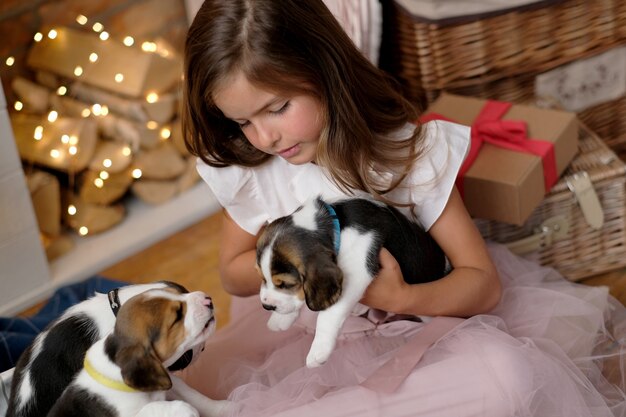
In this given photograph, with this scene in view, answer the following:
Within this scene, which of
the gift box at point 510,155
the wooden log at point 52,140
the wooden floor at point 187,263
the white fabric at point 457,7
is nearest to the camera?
the gift box at point 510,155

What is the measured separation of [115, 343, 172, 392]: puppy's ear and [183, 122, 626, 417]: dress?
0.21m

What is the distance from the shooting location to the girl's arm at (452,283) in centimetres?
145

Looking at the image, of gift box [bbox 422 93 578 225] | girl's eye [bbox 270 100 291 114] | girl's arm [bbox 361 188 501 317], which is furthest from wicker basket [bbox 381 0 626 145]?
girl's eye [bbox 270 100 291 114]

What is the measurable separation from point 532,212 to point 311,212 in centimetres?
70

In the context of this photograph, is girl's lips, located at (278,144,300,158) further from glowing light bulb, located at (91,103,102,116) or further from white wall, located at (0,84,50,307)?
glowing light bulb, located at (91,103,102,116)

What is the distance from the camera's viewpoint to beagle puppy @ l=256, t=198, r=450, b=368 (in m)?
1.31

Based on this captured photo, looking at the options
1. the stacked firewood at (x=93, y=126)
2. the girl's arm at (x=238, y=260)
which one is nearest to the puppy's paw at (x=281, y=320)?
the girl's arm at (x=238, y=260)

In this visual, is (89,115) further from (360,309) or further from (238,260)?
(360,309)

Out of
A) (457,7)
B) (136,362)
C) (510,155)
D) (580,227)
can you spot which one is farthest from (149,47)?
(136,362)

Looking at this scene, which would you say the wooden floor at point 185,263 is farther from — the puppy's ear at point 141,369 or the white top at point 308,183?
the puppy's ear at point 141,369

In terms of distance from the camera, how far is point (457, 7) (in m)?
2.05

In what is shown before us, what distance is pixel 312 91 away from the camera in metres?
1.44

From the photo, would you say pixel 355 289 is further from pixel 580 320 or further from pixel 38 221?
pixel 38 221

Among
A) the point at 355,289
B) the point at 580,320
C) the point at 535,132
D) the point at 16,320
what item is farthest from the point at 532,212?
the point at 16,320
